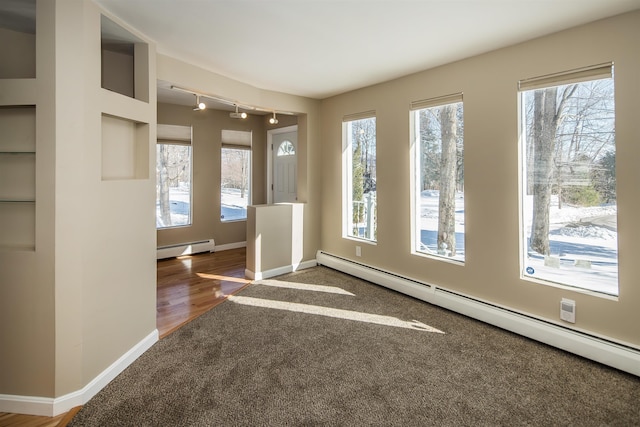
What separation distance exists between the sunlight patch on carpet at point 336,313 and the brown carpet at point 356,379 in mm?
20

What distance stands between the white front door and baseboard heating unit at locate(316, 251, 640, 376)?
93.5 inches

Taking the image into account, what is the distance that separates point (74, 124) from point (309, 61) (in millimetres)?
2070

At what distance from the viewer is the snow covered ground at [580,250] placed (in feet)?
7.93

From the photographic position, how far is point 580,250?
2562mm

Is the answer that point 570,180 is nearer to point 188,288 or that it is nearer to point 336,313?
point 336,313

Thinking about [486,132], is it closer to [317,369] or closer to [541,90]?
[541,90]

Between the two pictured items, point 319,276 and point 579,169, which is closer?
point 579,169

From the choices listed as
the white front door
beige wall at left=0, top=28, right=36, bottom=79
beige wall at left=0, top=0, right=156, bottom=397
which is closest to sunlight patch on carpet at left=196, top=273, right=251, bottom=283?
the white front door

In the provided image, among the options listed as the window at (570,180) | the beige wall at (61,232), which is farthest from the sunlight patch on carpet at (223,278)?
the window at (570,180)

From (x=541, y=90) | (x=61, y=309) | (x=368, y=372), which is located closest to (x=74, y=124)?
(x=61, y=309)

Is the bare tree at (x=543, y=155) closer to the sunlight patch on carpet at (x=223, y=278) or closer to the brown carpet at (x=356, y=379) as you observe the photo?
the brown carpet at (x=356, y=379)

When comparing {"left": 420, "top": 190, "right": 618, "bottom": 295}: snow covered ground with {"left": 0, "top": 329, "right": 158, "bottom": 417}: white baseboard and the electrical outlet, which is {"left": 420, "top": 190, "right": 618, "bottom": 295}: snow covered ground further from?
{"left": 0, "top": 329, "right": 158, "bottom": 417}: white baseboard

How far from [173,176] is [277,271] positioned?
247 cm

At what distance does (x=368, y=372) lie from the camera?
2.26m
